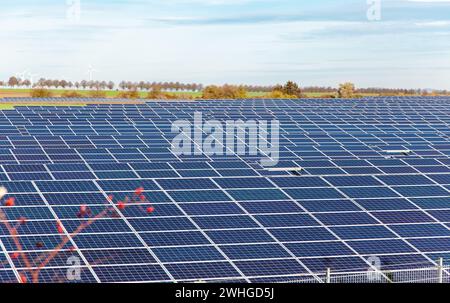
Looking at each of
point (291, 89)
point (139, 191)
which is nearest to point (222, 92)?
point (291, 89)

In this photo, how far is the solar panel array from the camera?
95.9ft

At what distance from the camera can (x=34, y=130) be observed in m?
56.8

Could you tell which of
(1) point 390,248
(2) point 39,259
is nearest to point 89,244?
(2) point 39,259

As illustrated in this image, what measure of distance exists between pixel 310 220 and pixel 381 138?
24.4m

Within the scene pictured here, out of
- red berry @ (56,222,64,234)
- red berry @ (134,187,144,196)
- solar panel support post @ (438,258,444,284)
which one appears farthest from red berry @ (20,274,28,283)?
solar panel support post @ (438,258,444,284)

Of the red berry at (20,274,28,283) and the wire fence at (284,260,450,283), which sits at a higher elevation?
the red berry at (20,274,28,283)

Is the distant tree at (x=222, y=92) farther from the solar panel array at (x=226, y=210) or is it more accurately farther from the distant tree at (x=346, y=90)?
the solar panel array at (x=226, y=210)

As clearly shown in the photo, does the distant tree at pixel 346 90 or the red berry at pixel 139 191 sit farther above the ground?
the red berry at pixel 139 191

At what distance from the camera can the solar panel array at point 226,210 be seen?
95.9 ft

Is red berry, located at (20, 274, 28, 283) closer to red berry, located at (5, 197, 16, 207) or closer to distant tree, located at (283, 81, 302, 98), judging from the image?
red berry, located at (5, 197, 16, 207)

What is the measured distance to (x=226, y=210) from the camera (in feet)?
111

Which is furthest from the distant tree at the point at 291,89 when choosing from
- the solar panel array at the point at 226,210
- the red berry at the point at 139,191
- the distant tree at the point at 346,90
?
the red berry at the point at 139,191
